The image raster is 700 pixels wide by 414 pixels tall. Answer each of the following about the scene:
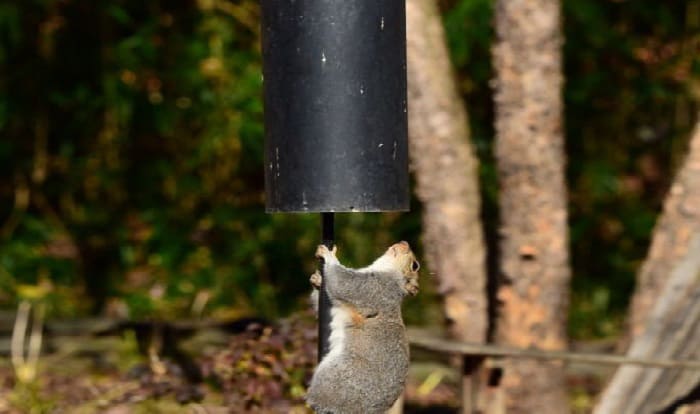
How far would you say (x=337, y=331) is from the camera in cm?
293

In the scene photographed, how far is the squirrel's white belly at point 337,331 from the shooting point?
9.53 ft

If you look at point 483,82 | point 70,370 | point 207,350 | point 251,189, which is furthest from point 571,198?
point 70,370

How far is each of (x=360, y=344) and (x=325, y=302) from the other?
138 mm

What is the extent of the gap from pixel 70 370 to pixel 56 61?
2280mm

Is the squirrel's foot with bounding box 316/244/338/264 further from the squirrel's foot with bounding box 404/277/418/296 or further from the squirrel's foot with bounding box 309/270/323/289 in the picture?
the squirrel's foot with bounding box 404/277/418/296

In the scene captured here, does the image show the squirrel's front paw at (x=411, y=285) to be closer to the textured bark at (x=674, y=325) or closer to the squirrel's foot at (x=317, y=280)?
the squirrel's foot at (x=317, y=280)

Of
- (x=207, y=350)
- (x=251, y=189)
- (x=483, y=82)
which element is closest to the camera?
(x=207, y=350)

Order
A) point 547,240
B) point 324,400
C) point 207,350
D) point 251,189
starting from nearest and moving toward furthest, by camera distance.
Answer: point 324,400
point 547,240
point 207,350
point 251,189

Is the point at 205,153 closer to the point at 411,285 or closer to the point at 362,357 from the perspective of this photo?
the point at 411,285

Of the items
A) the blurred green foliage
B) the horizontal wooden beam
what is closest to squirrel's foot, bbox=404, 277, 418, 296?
the horizontal wooden beam

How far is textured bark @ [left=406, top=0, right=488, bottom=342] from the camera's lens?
449cm

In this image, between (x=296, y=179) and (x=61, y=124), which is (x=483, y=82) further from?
(x=296, y=179)

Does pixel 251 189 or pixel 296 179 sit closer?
pixel 296 179

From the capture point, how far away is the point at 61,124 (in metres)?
7.62
